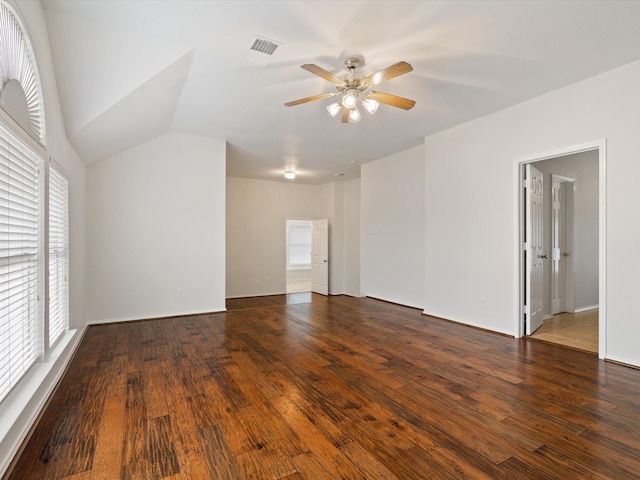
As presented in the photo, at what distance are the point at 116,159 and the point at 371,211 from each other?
4.65 metres

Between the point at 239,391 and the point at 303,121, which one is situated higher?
the point at 303,121

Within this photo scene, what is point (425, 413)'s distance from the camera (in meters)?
2.30

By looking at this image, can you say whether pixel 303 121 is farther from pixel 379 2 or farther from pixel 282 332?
pixel 282 332

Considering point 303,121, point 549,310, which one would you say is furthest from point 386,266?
point 303,121

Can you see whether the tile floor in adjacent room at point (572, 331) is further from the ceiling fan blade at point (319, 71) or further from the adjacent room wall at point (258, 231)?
the adjacent room wall at point (258, 231)

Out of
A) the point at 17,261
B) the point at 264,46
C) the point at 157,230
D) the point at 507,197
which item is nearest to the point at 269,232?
the point at 157,230

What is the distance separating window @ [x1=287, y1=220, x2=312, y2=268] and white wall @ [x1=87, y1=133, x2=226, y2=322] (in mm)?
5339

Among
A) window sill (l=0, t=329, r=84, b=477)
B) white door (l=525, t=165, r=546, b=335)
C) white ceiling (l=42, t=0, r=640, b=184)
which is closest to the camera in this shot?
window sill (l=0, t=329, r=84, b=477)

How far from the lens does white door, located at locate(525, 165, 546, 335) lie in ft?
13.5

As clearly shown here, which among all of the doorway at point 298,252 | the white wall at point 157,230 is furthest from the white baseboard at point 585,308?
the doorway at point 298,252

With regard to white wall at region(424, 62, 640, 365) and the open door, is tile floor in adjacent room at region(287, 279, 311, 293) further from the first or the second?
the open door

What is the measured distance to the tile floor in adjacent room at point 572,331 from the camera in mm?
3836

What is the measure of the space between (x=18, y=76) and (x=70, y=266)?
89.9 inches

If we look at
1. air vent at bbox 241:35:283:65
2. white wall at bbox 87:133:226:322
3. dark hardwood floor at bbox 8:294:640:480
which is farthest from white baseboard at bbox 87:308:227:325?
air vent at bbox 241:35:283:65
